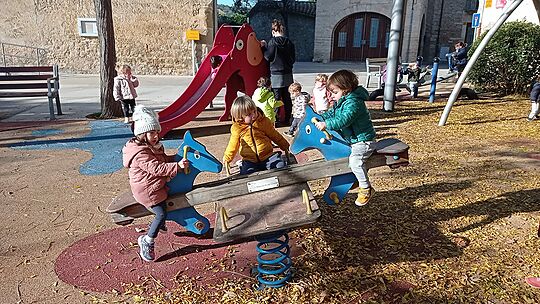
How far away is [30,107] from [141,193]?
381 inches

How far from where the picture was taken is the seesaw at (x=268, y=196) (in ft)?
9.11

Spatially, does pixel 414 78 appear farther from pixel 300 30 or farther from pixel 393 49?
pixel 300 30

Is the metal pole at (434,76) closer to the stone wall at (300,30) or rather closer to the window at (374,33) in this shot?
the window at (374,33)

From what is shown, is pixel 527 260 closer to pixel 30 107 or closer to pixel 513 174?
pixel 513 174

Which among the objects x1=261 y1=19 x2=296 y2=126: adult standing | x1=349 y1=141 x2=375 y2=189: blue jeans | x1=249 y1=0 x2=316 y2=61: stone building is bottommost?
x1=349 y1=141 x2=375 y2=189: blue jeans

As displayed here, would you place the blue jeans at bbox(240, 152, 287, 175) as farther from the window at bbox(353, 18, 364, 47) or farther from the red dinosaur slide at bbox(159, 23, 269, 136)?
the window at bbox(353, 18, 364, 47)

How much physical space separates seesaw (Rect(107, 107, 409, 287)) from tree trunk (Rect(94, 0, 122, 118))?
6567 millimetres

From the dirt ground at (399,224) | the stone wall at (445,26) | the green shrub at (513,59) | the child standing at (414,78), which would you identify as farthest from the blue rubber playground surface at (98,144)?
the stone wall at (445,26)

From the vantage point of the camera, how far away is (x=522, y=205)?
165 inches

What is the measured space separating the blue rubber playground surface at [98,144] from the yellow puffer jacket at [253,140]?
2.68m

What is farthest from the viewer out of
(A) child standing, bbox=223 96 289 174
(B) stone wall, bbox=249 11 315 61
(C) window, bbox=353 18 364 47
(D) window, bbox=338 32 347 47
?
(B) stone wall, bbox=249 11 315 61

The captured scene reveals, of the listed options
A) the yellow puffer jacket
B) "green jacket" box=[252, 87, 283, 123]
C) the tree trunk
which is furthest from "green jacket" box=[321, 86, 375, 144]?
the tree trunk

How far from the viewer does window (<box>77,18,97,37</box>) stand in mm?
18844

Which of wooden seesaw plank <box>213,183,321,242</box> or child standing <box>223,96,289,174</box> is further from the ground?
child standing <box>223,96,289,174</box>
